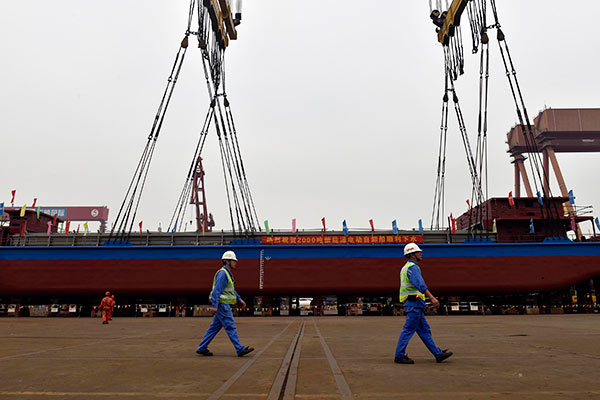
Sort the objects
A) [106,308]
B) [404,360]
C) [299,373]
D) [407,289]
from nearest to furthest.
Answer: [299,373]
[404,360]
[407,289]
[106,308]

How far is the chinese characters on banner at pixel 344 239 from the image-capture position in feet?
80.9

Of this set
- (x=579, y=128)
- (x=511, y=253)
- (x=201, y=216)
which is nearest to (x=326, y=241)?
(x=511, y=253)

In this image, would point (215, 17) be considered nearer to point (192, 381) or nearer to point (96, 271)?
point (96, 271)

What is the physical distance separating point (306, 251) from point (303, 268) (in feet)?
3.57

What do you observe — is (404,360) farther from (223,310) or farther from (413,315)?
(223,310)

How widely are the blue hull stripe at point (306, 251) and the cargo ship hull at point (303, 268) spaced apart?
6 cm

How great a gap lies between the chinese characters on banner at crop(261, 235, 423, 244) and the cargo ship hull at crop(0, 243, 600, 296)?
0.65m

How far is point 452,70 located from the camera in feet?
99.5

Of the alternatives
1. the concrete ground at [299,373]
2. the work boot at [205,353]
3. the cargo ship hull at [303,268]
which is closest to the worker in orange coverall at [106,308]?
the cargo ship hull at [303,268]

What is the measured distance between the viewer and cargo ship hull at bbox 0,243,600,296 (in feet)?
78.3

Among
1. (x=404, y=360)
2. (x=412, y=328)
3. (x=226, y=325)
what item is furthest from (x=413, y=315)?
(x=226, y=325)

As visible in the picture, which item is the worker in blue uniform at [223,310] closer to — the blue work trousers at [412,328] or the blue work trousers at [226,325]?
the blue work trousers at [226,325]

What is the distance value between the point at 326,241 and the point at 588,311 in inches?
704

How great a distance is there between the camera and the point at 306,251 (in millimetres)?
24188
